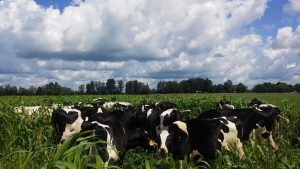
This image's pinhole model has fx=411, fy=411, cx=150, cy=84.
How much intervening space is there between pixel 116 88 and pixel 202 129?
218 ft

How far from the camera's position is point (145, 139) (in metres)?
12.7

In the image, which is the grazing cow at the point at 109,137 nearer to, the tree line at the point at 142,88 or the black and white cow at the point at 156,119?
the black and white cow at the point at 156,119

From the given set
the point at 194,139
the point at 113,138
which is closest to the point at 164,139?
the point at 194,139

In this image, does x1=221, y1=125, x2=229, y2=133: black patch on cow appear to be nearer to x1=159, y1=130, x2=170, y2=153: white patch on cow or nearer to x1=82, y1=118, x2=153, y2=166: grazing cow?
x1=159, y1=130, x2=170, y2=153: white patch on cow

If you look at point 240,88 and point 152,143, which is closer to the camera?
point 152,143

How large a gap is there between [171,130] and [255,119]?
4.74m

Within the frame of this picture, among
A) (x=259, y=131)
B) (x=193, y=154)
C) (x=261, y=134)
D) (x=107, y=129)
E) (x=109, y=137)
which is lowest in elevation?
(x=193, y=154)

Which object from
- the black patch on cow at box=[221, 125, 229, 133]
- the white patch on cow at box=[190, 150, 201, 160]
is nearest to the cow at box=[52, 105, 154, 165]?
the white patch on cow at box=[190, 150, 201, 160]

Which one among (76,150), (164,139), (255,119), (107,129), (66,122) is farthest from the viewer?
(255,119)

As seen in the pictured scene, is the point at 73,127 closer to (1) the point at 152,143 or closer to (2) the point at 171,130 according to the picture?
(1) the point at 152,143

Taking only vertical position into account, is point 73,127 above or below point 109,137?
below

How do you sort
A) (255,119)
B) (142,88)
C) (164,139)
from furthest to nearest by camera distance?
(142,88), (255,119), (164,139)

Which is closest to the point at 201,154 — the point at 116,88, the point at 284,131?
the point at 284,131

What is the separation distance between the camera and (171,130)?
38.2ft
